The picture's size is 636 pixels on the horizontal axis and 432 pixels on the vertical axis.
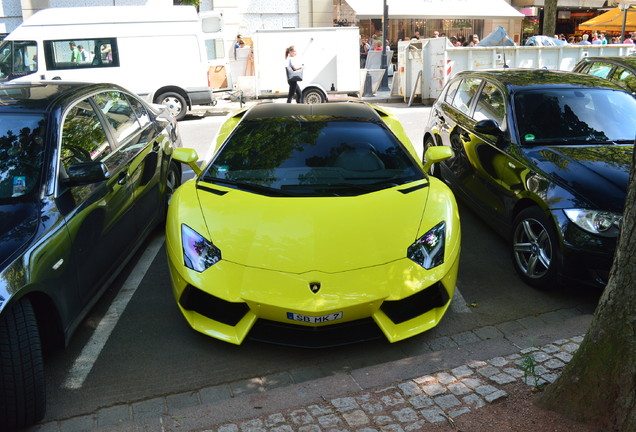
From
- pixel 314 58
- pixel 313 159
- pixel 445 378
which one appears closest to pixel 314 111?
pixel 313 159

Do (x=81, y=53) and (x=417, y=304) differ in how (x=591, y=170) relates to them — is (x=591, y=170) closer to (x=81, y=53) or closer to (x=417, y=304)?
(x=417, y=304)

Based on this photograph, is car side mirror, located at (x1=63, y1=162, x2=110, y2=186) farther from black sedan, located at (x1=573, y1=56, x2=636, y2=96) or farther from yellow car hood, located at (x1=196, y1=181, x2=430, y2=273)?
Result: black sedan, located at (x1=573, y1=56, x2=636, y2=96)

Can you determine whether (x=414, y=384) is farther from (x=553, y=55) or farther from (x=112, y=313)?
(x=553, y=55)

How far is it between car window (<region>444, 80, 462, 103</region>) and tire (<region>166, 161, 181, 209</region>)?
3464mm

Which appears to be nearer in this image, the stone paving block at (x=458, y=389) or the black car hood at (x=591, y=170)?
the stone paving block at (x=458, y=389)

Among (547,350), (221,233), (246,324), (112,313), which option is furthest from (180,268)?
(547,350)

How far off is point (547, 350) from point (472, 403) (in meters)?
0.80

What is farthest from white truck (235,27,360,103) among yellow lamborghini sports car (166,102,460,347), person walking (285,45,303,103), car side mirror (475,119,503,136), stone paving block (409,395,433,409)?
stone paving block (409,395,433,409)

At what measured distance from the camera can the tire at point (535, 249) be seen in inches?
Result: 184

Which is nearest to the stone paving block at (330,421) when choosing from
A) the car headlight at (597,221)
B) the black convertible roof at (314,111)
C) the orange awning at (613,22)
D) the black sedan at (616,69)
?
the car headlight at (597,221)

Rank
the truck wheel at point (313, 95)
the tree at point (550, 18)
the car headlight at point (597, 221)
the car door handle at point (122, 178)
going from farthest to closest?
the tree at point (550, 18), the truck wheel at point (313, 95), the car door handle at point (122, 178), the car headlight at point (597, 221)

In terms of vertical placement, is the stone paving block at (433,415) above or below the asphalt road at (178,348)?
above

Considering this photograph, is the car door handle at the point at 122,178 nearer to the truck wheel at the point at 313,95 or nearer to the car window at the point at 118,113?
the car window at the point at 118,113

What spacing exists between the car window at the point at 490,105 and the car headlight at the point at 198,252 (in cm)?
338
